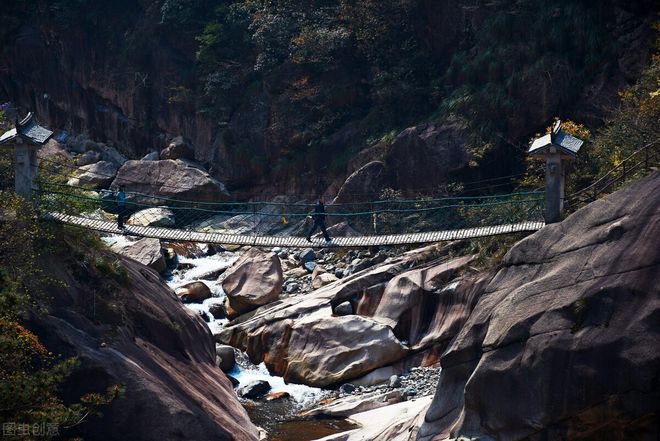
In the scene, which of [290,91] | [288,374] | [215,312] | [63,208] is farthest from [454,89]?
[63,208]

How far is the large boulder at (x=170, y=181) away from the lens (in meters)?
27.8

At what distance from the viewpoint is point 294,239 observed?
16547 millimetres

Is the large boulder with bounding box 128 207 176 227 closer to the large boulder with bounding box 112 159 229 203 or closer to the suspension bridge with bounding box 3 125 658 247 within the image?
the suspension bridge with bounding box 3 125 658 247

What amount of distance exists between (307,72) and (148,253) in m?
9.39

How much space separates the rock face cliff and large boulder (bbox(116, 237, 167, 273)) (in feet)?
21.6

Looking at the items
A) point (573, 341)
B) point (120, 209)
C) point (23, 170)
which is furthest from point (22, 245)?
point (573, 341)

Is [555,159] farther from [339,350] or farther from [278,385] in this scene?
[278,385]

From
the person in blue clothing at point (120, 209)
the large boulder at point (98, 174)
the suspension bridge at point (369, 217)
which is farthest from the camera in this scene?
the large boulder at point (98, 174)

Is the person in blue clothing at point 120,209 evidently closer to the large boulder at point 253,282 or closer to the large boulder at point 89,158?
the large boulder at point 253,282

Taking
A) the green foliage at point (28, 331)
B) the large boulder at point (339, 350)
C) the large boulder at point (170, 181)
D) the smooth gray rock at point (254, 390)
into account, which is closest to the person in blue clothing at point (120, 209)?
the green foliage at point (28, 331)

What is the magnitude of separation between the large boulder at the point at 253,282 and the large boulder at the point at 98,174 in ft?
33.8

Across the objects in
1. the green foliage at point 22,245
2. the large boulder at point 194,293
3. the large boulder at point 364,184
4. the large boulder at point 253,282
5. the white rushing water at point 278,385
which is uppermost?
the green foliage at point 22,245

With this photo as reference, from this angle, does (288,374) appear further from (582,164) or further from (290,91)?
(290,91)

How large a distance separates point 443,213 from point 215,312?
19.2 ft
